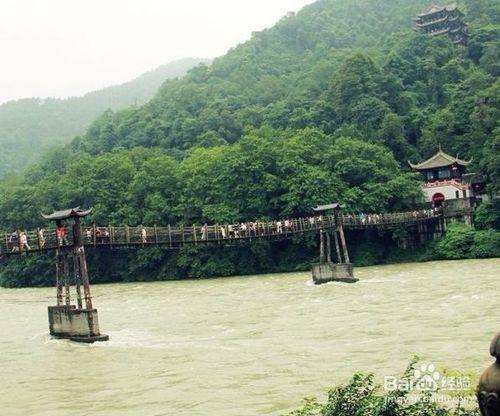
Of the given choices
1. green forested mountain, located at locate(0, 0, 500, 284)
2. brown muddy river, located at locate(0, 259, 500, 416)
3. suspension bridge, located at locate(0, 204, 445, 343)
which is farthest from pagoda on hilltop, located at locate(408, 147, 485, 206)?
brown muddy river, located at locate(0, 259, 500, 416)

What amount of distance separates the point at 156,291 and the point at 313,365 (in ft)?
111

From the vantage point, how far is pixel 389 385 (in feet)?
44.7

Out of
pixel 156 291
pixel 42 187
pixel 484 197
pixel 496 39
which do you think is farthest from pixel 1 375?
pixel 496 39

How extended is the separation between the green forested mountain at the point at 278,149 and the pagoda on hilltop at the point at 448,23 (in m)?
2.92

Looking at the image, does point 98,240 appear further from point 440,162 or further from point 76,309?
point 440,162

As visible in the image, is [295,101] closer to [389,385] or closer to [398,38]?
[398,38]

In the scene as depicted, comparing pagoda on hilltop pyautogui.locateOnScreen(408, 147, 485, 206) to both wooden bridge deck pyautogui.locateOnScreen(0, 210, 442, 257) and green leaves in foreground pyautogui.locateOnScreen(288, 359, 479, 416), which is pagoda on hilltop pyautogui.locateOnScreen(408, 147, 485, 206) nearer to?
wooden bridge deck pyautogui.locateOnScreen(0, 210, 442, 257)

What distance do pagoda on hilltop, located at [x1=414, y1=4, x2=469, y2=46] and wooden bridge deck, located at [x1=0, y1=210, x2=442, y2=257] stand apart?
5619cm

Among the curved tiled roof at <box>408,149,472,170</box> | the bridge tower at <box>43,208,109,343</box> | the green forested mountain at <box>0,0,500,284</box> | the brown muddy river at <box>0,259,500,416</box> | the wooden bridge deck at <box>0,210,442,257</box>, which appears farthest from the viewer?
the curved tiled roof at <box>408,149,472,170</box>

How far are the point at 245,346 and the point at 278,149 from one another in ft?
143

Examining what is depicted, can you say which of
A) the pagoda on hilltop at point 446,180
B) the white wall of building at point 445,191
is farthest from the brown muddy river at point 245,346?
the pagoda on hilltop at point 446,180

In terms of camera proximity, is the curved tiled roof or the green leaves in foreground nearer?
the green leaves in foreground

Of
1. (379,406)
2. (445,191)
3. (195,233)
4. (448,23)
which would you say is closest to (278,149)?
(445,191)

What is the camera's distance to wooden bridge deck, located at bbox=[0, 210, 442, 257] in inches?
1283
